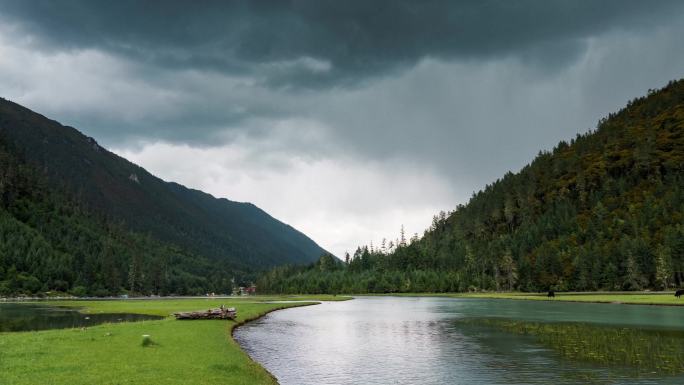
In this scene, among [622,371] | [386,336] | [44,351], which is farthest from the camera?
[386,336]

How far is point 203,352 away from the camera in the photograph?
40125mm

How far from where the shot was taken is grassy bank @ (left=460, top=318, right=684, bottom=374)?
1532 inches

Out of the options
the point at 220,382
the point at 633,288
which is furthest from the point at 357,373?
the point at 633,288

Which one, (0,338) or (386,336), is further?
(386,336)

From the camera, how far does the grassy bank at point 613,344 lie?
128ft

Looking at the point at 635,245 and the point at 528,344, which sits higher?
the point at 635,245

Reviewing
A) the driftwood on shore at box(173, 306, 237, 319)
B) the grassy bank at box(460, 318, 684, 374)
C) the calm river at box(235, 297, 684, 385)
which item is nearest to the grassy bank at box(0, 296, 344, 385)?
the calm river at box(235, 297, 684, 385)

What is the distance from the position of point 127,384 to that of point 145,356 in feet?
33.6

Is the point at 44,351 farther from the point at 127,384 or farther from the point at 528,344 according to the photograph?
the point at 528,344

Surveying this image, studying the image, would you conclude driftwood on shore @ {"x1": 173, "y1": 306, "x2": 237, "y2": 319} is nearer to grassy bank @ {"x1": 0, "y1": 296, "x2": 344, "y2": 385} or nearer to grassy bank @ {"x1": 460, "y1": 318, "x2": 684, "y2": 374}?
grassy bank @ {"x1": 0, "y1": 296, "x2": 344, "y2": 385}

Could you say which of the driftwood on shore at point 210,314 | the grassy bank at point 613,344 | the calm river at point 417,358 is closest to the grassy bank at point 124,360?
the calm river at point 417,358

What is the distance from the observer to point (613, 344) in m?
48.8

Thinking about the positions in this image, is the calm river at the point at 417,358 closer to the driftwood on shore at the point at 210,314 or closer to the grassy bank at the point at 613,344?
the grassy bank at the point at 613,344

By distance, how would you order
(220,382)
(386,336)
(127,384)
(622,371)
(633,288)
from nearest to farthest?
1. (127,384)
2. (220,382)
3. (622,371)
4. (386,336)
5. (633,288)
